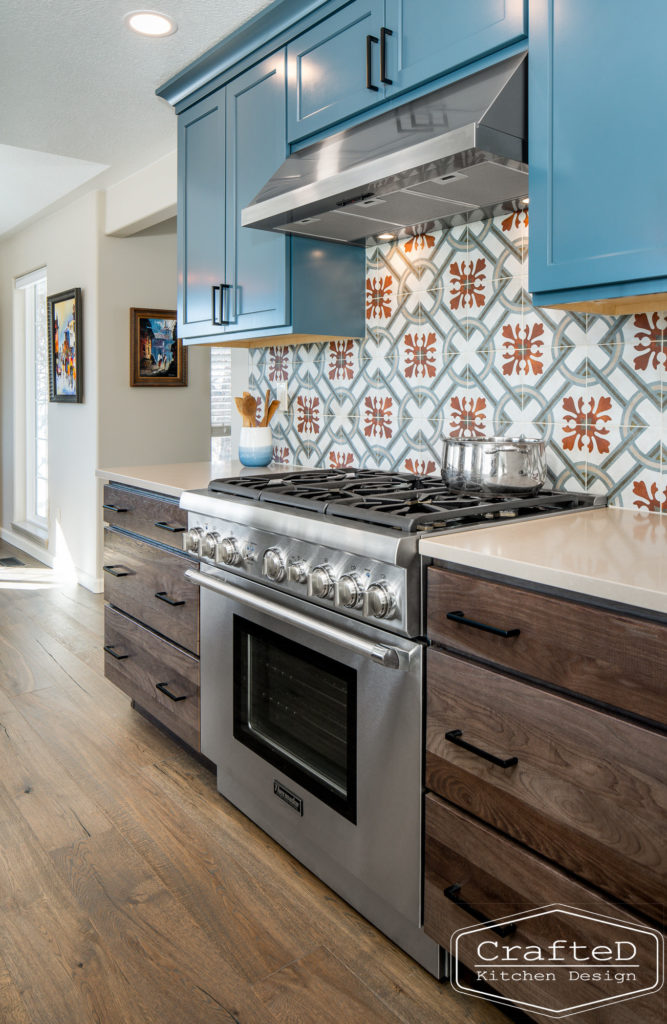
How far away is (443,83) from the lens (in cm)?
177

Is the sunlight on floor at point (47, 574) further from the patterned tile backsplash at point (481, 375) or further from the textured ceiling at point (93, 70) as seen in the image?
the patterned tile backsplash at point (481, 375)

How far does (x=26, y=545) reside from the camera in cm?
611

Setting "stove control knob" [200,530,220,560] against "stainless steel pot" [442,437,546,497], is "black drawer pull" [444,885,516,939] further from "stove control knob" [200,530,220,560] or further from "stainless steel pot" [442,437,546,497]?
"stove control knob" [200,530,220,560]

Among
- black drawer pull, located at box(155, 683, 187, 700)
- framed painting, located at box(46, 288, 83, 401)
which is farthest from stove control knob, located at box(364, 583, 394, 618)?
framed painting, located at box(46, 288, 83, 401)

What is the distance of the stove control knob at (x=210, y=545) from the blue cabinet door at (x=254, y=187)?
79 cm

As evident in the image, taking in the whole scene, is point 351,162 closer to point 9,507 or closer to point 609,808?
point 609,808

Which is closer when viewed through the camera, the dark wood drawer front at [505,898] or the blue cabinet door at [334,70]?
the dark wood drawer front at [505,898]

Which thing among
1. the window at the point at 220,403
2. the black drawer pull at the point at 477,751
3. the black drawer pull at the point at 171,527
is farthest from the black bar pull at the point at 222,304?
the window at the point at 220,403

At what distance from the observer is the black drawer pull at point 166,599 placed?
7.75 ft

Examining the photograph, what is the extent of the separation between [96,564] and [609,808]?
4.18 meters

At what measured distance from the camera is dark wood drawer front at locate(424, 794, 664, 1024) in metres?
1.16

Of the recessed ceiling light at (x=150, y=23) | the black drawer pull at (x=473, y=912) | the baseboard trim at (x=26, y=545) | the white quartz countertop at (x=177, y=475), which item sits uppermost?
the recessed ceiling light at (x=150, y=23)

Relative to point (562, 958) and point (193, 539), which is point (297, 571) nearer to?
point (193, 539)

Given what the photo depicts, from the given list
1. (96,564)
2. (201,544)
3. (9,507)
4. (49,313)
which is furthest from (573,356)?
(9,507)
